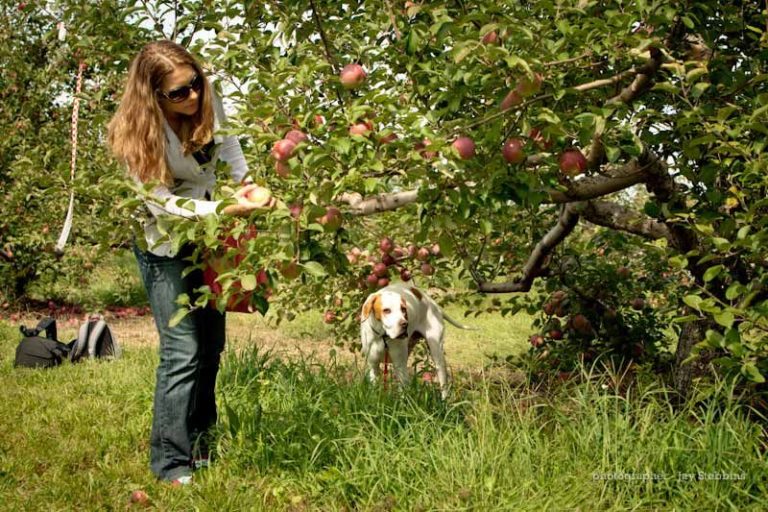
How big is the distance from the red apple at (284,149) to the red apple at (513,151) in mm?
632

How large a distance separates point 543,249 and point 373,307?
915 mm

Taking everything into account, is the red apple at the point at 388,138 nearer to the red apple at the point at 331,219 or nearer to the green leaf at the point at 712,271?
the red apple at the point at 331,219

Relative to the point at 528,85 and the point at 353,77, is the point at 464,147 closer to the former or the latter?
the point at 528,85

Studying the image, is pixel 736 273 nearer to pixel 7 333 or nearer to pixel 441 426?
pixel 441 426

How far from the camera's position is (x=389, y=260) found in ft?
13.6

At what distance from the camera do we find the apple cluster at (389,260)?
13.3 feet

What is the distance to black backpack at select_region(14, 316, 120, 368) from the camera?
182 inches

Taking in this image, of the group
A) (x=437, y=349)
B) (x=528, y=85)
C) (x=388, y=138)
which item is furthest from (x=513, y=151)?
(x=437, y=349)

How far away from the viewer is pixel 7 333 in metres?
5.99

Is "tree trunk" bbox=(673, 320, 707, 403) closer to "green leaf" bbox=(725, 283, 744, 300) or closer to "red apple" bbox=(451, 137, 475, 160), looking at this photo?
"green leaf" bbox=(725, 283, 744, 300)

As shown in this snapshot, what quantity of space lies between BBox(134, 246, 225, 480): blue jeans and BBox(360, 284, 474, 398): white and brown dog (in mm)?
1059

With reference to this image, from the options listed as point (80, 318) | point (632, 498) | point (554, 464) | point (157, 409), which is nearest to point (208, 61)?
point (157, 409)

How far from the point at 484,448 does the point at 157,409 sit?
1.22m

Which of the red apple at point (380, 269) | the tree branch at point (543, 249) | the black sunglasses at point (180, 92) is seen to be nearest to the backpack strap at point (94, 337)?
the red apple at point (380, 269)
